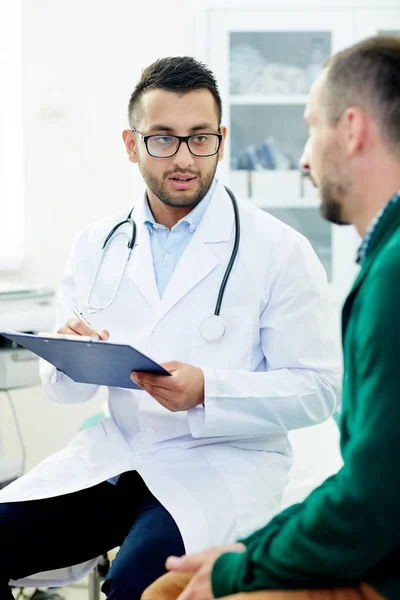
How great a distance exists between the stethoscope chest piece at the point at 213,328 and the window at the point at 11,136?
1.77m

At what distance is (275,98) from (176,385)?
2116 millimetres

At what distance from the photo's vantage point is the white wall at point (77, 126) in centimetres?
322

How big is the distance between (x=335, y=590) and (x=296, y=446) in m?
1.22

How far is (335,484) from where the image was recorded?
880 millimetres

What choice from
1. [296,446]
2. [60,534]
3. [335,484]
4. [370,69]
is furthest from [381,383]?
[296,446]

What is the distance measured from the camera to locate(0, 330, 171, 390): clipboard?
1.25 metres

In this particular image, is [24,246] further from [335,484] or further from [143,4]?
[335,484]

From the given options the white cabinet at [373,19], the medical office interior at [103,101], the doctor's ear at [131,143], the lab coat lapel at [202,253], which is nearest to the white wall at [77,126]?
the medical office interior at [103,101]

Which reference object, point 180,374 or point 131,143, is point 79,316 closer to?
point 180,374

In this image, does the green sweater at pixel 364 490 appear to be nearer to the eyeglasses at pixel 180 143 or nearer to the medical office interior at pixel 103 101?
the eyeglasses at pixel 180 143

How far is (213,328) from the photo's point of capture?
156cm

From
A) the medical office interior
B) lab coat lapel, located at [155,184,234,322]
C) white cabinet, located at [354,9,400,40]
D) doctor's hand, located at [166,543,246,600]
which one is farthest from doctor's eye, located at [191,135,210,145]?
white cabinet, located at [354,9,400,40]

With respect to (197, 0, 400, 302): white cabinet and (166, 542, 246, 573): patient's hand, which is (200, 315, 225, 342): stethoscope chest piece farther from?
(197, 0, 400, 302): white cabinet

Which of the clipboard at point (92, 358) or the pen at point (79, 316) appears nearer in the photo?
the clipboard at point (92, 358)
